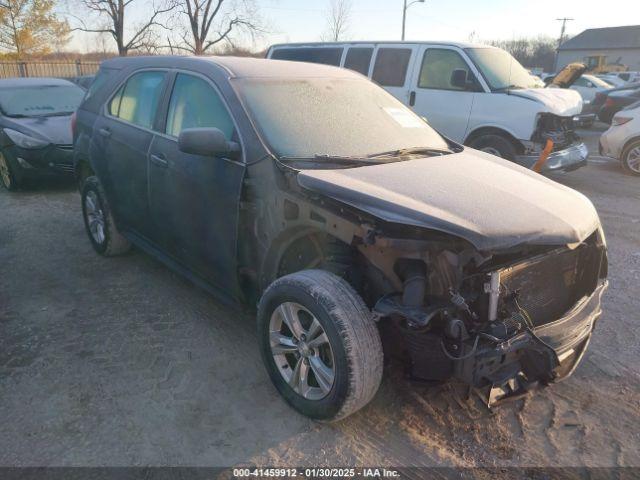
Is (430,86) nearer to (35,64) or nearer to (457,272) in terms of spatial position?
(457,272)

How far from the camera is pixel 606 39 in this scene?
61781mm

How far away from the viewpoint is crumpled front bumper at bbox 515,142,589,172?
7.40m

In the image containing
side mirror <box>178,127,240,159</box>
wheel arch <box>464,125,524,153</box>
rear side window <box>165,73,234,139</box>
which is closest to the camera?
A: side mirror <box>178,127,240,159</box>

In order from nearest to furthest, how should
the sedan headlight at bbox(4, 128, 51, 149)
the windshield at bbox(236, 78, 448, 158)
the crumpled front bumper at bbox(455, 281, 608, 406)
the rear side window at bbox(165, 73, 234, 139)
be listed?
the crumpled front bumper at bbox(455, 281, 608, 406) → the windshield at bbox(236, 78, 448, 158) → the rear side window at bbox(165, 73, 234, 139) → the sedan headlight at bbox(4, 128, 51, 149)

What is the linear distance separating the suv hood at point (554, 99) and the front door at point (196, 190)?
5509mm

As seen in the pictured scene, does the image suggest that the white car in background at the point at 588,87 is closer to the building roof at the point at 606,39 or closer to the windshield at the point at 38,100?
the windshield at the point at 38,100

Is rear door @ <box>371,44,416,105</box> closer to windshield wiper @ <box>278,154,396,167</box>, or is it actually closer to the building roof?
windshield wiper @ <box>278,154,396,167</box>

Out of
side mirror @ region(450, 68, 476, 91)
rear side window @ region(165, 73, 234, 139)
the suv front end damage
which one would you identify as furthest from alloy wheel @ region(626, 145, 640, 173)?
rear side window @ region(165, 73, 234, 139)

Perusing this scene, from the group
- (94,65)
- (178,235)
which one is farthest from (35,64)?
(178,235)

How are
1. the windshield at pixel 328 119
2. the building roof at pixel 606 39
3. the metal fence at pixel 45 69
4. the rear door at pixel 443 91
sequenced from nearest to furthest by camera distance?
1. the windshield at pixel 328 119
2. the rear door at pixel 443 91
3. the metal fence at pixel 45 69
4. the building roof at pixel 606 39

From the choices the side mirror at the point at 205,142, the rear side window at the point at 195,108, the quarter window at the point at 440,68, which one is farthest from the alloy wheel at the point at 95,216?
the quarter window at the point at 440,68

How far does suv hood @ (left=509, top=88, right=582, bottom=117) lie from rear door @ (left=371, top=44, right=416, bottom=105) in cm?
163

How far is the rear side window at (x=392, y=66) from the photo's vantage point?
327 inches

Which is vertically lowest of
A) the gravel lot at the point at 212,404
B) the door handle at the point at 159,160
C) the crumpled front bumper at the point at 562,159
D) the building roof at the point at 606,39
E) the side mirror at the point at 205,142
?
the gravel lot at the point at 212,404
